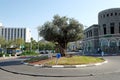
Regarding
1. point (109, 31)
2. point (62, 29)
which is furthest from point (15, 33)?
point (62, 29)

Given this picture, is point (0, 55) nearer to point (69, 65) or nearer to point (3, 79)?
point (69, 65)

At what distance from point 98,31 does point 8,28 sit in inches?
4675

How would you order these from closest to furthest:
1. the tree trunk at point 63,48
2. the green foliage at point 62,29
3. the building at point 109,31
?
the green foliage at point 62,29, the tree trunk at point 63,48, the building at point 109,31

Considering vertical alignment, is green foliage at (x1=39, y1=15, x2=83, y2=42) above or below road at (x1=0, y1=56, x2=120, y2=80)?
above

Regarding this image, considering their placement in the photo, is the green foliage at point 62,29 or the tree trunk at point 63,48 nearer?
the green foliage at point 62,29

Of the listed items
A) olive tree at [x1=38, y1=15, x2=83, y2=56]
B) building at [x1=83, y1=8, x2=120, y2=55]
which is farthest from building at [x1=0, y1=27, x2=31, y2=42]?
olive tree at [x1=38, y1=15, x2=83, y2=56]

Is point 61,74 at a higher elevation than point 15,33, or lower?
lower

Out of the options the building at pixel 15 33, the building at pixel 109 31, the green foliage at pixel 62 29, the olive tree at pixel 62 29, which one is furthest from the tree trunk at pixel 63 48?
the building at pixel 15 33

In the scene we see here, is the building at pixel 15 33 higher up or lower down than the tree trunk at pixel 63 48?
higher up

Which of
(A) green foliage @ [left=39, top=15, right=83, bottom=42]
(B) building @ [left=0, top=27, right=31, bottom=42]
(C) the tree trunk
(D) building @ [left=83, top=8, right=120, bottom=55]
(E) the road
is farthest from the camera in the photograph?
(B) building @ [left=0, top=27, right=31, bottom=42]

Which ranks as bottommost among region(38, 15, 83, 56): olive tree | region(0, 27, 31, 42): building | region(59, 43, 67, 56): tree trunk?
region(59, 43, 67, 56): tree trunk

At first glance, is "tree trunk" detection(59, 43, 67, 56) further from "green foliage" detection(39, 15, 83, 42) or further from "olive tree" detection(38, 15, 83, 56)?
"green foliage" detection(39, 15, 83, 42)

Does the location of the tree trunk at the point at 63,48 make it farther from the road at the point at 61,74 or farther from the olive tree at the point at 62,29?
the road at the point at 61,74

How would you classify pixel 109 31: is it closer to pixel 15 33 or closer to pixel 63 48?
pixel 63 48
